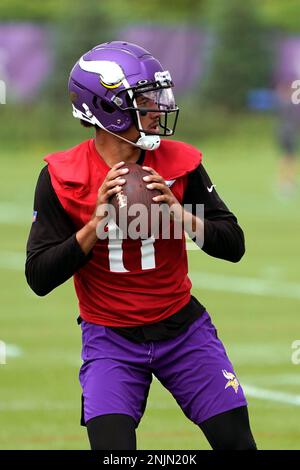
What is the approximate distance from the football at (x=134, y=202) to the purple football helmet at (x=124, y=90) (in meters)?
0.21

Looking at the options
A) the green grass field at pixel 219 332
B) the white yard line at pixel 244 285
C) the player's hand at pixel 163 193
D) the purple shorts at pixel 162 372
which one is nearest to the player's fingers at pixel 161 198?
the player's hand at pixel 163 193

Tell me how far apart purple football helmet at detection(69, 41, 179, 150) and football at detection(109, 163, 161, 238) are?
0.21 metres

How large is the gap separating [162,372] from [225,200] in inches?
700

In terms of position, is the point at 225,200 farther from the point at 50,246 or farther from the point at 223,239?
the point at 50,246

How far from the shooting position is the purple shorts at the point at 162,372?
588cm

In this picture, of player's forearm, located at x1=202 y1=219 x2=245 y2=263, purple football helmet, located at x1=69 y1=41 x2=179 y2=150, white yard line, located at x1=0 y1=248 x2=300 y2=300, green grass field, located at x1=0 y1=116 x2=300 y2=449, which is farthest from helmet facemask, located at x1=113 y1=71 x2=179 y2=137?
white yard line, located at x1=0 y1=248 x2=300 y2=300

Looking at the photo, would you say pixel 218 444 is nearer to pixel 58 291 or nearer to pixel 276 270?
pixel 58 291

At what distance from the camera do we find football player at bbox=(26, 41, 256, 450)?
5863 mm

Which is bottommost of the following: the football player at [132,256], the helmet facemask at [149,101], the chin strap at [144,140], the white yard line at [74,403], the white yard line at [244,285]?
the white yard line at [244,285]

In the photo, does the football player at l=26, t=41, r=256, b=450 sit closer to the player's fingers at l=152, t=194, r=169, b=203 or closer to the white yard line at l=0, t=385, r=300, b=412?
the player's fingers at l=152, t=194, r=169, b=203

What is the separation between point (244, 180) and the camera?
2814 centimetres

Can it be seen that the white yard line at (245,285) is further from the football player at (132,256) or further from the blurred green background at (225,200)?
the football player at (132,256)

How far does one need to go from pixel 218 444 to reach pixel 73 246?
1080 millimetres

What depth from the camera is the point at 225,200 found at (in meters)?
23.7
